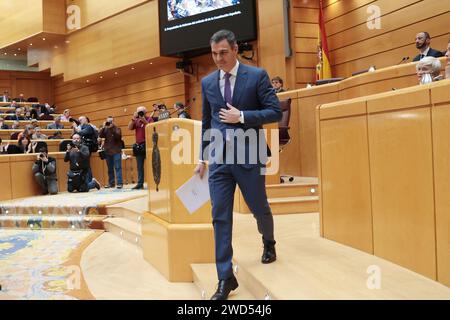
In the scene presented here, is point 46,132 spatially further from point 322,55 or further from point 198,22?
point 322,55

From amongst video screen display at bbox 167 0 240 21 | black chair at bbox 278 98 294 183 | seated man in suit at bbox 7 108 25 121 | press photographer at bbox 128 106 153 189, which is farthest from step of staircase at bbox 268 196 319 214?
seated man in suit at bbox 7 108 25 121

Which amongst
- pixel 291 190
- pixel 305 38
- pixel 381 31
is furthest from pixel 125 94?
pixel 291 190

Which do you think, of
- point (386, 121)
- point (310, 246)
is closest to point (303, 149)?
point (310, 246)

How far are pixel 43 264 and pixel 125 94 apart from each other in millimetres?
9636

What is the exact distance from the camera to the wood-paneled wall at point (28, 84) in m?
17.6

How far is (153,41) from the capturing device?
35.5 feet

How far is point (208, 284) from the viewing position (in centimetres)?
278

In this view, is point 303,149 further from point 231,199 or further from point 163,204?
point 231,199

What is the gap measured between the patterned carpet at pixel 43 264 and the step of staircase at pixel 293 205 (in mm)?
1842

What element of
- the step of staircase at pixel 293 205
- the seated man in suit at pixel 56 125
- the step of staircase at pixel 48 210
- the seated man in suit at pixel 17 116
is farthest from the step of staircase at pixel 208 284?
the seated man in suit at pixel 17 116

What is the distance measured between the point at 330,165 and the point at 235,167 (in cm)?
106

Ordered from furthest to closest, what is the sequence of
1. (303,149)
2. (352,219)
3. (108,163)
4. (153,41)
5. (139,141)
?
(153,41) → (108,163) → (139,141) → (303,149) → (352,219)

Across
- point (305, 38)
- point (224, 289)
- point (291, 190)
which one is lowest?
point (224, 289)

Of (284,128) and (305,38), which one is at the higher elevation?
(305,38)
